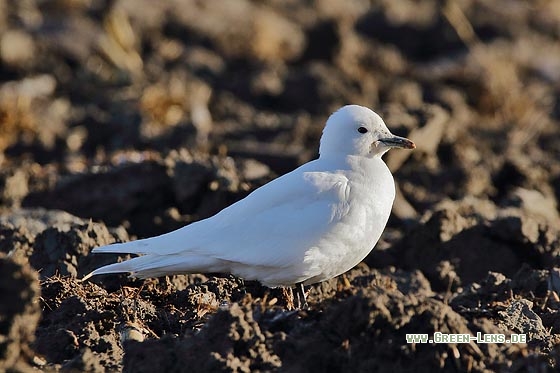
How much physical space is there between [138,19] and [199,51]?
3.75 ft

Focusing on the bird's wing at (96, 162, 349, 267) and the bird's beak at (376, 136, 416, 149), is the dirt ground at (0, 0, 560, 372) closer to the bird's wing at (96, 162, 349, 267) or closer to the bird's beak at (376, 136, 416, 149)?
the bird's wing at (96, 162, 349, 267)

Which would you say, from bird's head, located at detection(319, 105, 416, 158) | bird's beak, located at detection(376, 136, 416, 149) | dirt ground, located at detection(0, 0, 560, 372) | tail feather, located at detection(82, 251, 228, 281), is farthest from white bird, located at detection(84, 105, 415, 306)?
bird's beak, located at detection(376, 136, 416, 149)

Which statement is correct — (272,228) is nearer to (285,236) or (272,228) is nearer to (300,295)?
(285,236)

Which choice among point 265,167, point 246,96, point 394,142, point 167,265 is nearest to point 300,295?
point 167,265

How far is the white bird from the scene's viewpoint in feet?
23.3

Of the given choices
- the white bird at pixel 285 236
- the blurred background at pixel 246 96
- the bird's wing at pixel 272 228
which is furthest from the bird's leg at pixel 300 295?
the blurred background at pixel 246 96

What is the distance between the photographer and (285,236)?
23.4 ft

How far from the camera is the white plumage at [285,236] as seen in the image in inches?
279

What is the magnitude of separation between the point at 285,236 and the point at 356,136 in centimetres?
99

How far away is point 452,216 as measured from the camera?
942 centimetres

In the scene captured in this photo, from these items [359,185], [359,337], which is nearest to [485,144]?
[359,185]

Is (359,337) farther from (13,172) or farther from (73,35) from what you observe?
(73,35)

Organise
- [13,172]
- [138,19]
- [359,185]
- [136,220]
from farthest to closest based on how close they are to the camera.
Answer: 1. [138,19]
2. [13,172]
3. [136,220]
4. [359,185]

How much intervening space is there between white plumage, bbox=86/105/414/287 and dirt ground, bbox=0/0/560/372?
0.24m
